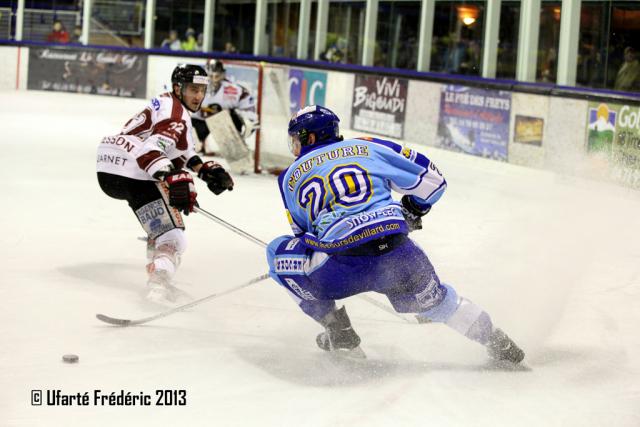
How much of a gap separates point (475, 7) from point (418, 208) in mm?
8711

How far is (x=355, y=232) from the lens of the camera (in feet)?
10.2

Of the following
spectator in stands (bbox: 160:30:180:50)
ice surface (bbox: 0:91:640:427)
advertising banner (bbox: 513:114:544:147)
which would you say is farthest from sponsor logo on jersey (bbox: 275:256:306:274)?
spectator in stands (bbox: 160:30:180:50)

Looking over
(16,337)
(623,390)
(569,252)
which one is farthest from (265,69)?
(623,390)

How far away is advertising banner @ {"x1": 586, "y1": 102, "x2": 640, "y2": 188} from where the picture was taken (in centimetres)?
768

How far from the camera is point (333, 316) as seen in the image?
342cm

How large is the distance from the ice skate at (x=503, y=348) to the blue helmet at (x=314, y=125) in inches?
33.9

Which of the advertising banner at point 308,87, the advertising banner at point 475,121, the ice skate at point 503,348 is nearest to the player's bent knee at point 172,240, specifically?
the ice skate at point 503,348

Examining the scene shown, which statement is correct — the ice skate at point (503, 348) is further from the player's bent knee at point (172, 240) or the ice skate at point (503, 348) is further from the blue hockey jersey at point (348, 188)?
the player's bent knee at point (172, 240)

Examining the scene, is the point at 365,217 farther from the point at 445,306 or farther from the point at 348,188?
the point at 445,306

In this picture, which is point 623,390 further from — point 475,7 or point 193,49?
point 193,49

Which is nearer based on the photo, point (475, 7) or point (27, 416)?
point (27, 416)

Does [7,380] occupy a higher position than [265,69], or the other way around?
[265,69]

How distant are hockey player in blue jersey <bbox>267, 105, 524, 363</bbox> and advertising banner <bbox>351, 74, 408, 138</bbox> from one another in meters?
7.45

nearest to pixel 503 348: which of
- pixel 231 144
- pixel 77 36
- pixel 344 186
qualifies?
pixel 344 186
